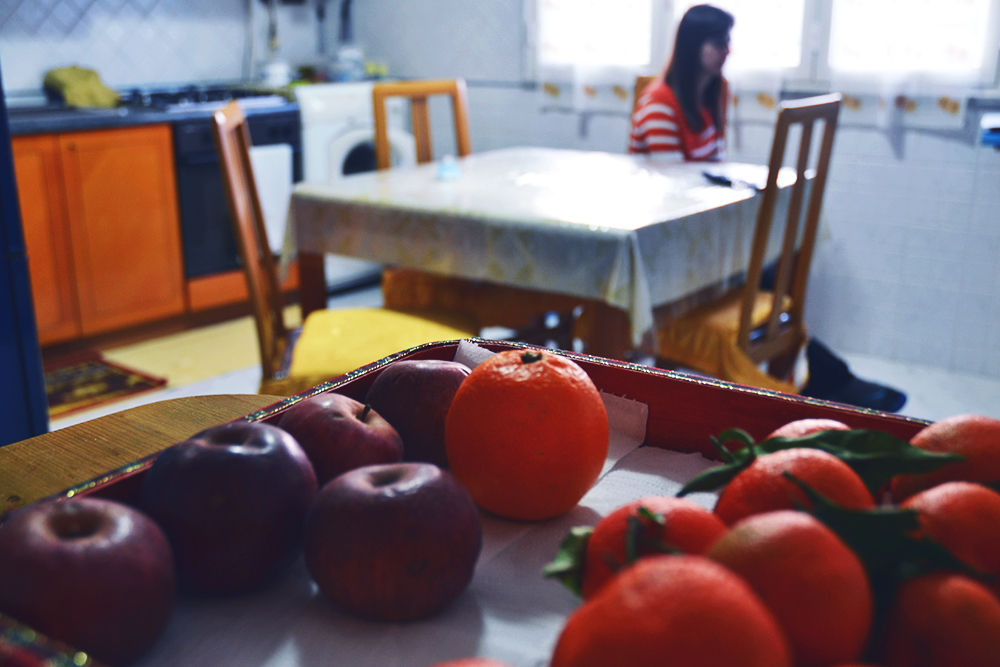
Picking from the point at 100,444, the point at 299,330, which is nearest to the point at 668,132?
the point at 299,330

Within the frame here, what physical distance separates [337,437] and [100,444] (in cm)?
32

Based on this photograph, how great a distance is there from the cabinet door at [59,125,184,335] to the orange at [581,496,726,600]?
308 centimetres

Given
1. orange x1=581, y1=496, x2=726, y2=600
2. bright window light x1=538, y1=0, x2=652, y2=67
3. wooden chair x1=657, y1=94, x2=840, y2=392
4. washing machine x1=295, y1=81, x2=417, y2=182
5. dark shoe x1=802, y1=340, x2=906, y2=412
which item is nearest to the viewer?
orange x1=581, y1=496, x2=726, y2=600

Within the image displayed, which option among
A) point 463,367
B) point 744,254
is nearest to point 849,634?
point 463,367

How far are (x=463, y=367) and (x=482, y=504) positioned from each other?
13cm

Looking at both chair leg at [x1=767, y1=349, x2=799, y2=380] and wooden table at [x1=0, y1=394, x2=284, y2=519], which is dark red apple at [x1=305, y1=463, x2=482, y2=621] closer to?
wooden table at [x1=0, y1=394, x2=284, y2=519]

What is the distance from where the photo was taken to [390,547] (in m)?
0.43

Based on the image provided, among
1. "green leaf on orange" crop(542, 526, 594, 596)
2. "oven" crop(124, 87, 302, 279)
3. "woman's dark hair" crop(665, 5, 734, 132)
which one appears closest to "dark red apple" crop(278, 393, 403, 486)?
"green leaf on orange" crop(542, 526, 594, 596)

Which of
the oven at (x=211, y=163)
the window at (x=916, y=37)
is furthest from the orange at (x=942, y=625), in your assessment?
the oven at (x=211, y=163)

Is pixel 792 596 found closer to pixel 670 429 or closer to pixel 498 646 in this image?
pixel 498 646

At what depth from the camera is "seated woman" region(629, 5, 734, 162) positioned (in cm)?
271

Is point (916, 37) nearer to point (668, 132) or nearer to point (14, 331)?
point (668, 132)

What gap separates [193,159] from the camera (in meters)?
3.35

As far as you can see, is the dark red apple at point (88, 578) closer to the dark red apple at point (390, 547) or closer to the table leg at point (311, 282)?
the dark red apple at point (390, 547)
